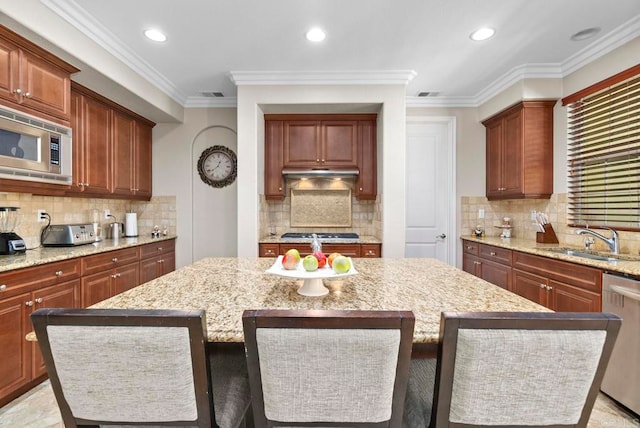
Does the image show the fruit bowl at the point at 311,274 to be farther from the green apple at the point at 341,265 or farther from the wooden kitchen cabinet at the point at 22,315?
the wooden kitchen cabinet at the point at 22,315

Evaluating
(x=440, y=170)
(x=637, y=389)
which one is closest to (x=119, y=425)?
(x=637, y=389)

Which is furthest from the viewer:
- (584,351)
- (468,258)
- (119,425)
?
(468,258)

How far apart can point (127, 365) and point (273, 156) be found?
3.24m

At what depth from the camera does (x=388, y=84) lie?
3.39 metres

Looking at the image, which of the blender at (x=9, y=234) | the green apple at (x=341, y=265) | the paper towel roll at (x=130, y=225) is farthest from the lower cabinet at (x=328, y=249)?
the green apple at (x=341, y=265)

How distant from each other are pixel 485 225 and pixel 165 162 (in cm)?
428

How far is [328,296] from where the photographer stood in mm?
1350

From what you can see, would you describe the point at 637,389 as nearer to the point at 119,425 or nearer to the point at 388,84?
the point at 119,425

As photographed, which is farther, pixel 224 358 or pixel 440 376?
pixel 224 358

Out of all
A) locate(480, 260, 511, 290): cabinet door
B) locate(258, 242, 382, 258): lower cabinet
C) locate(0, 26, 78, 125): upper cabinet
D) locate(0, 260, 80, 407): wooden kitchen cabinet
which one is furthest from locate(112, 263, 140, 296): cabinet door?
locate(480, 260, 511, 290): cabinet door

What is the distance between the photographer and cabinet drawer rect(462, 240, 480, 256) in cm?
370

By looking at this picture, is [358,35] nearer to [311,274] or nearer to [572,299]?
[311,274]

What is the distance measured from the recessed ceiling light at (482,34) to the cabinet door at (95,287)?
12.3 feet

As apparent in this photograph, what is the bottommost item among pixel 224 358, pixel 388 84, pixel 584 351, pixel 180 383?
pixel 224 358
